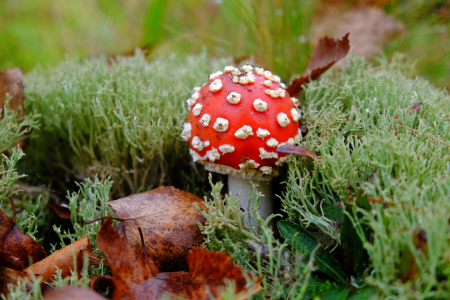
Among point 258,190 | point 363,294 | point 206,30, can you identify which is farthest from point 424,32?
point 363,294

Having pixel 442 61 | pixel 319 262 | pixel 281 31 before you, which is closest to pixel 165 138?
pixel 319 262

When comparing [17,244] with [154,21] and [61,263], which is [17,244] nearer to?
[61,263]

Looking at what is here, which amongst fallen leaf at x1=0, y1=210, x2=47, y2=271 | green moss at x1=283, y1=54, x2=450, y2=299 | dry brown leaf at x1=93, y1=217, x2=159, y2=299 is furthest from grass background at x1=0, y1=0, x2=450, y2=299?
dry brown leaf at x1=93, y1=217, x2=159, y2=299

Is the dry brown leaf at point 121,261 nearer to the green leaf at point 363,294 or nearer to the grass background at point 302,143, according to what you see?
the grass background at point 302,143

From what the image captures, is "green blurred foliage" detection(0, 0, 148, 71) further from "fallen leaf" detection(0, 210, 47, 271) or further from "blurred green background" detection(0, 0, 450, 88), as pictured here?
"fallen leaf" detection(0, 210, 47, 271)

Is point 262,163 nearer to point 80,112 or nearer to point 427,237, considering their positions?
point 427,237

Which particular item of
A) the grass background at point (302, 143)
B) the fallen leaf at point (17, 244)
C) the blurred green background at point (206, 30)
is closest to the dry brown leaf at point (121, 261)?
the grass background at point (302, 143)
